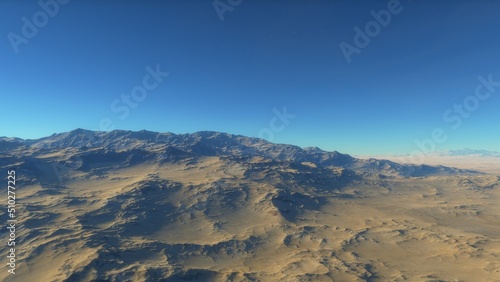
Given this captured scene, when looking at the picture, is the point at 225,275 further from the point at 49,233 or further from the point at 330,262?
the point at 49,233

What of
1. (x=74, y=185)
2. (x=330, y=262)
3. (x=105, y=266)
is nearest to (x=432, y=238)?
(x=330, y=262)

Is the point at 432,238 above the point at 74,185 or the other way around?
the other way around

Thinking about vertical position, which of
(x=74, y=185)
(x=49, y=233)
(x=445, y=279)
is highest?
(x=74, y=185)

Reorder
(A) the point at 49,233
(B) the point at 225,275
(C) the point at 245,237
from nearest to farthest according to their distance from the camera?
(B) the point at 225,275 → (A) the point at 49,233 → (C) the point at 245,237

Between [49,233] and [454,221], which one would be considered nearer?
[49,233]

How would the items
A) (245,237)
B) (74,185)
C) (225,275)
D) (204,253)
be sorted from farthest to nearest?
(74,185) < (245,237) < (204,253) < (225,275)

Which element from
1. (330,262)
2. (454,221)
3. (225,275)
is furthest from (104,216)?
(454,221)

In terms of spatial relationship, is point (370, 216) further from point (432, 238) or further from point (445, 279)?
point (445, 279)

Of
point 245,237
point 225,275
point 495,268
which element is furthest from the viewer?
point 245,237

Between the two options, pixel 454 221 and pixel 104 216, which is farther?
pixel 454 221
